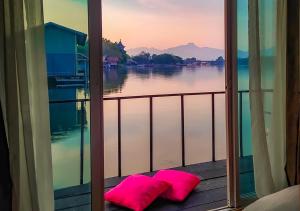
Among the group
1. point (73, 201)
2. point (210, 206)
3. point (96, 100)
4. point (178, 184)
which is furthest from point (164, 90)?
point (73, 201)

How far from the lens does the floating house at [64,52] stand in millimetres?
2105

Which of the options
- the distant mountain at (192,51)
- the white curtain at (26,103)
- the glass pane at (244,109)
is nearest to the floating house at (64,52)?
the white curtain at (26,103)

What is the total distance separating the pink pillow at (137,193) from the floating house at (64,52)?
1.34 meters

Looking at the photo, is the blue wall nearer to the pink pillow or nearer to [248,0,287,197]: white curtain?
the pink pillow

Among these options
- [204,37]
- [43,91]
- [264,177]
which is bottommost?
[264,177]

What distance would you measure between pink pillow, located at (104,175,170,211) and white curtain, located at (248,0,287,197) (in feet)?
3.10

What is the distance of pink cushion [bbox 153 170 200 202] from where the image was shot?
318cm

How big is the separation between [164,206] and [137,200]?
0.27 metres

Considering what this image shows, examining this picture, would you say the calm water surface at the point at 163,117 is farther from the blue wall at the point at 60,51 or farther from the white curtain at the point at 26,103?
the white curtain at the point at 26,103

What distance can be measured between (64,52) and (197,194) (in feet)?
6.57

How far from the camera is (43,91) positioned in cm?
202

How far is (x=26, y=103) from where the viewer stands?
194cm

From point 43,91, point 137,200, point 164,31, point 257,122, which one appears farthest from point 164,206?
point 164,31

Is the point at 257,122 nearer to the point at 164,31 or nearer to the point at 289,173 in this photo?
the point at 289,173
